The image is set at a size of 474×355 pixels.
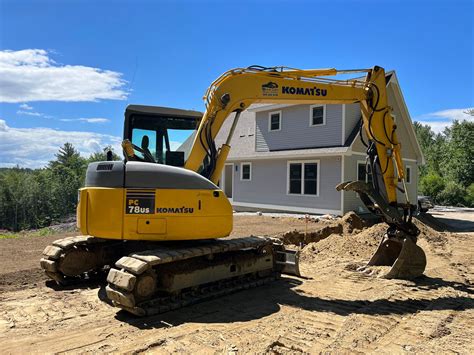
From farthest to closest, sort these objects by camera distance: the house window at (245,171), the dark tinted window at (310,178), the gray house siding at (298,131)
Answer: the house window at (245,171), the dark tinted window at (310,178), the gray house siding at (298,131)

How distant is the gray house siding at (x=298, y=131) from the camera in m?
19.1

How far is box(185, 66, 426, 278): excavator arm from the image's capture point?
7.20m

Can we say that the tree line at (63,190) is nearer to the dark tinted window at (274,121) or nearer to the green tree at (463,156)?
the green tree at (463,156)

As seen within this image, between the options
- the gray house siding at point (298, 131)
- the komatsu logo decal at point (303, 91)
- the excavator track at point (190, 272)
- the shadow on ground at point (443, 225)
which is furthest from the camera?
the gray house siding at point (298, 131)

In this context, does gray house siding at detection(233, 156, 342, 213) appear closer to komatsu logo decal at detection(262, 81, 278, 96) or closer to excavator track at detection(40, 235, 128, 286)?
komatsu logo decal at detection(262, 81, 278, 96)

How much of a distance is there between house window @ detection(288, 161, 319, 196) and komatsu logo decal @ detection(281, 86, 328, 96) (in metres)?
11.6

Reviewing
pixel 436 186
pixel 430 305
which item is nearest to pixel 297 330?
pixel 430 305

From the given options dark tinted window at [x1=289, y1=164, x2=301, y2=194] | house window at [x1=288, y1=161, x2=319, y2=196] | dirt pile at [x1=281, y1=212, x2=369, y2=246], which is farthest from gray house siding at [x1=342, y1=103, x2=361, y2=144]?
dirt pile at [x1=281, y1=212, x2=369, y2=246]

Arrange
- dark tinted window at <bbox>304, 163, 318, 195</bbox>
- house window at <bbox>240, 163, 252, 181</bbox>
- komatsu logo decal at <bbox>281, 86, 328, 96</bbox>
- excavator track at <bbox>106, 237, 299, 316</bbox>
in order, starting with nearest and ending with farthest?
1. excavator track at <bbox>106, 237, 299, 316</bbox>
2. komatsu logo decal at <bbox>281, 86, 328, 96</bbox>
3. dark tinted window at <bbox>304, 163, 318, 195</bbox>
4. house window at <bbox>240, 163, 252, 181</bbox>

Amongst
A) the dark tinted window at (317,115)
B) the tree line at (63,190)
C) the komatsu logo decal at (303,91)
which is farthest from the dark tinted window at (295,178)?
the tree line at (63,190)

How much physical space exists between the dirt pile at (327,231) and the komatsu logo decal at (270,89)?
21.2 ft

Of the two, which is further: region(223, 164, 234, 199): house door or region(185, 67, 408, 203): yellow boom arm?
region(223, 164, 234, 199): house door

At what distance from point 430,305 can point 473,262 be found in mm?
4875

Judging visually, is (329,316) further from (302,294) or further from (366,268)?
(366,268)
